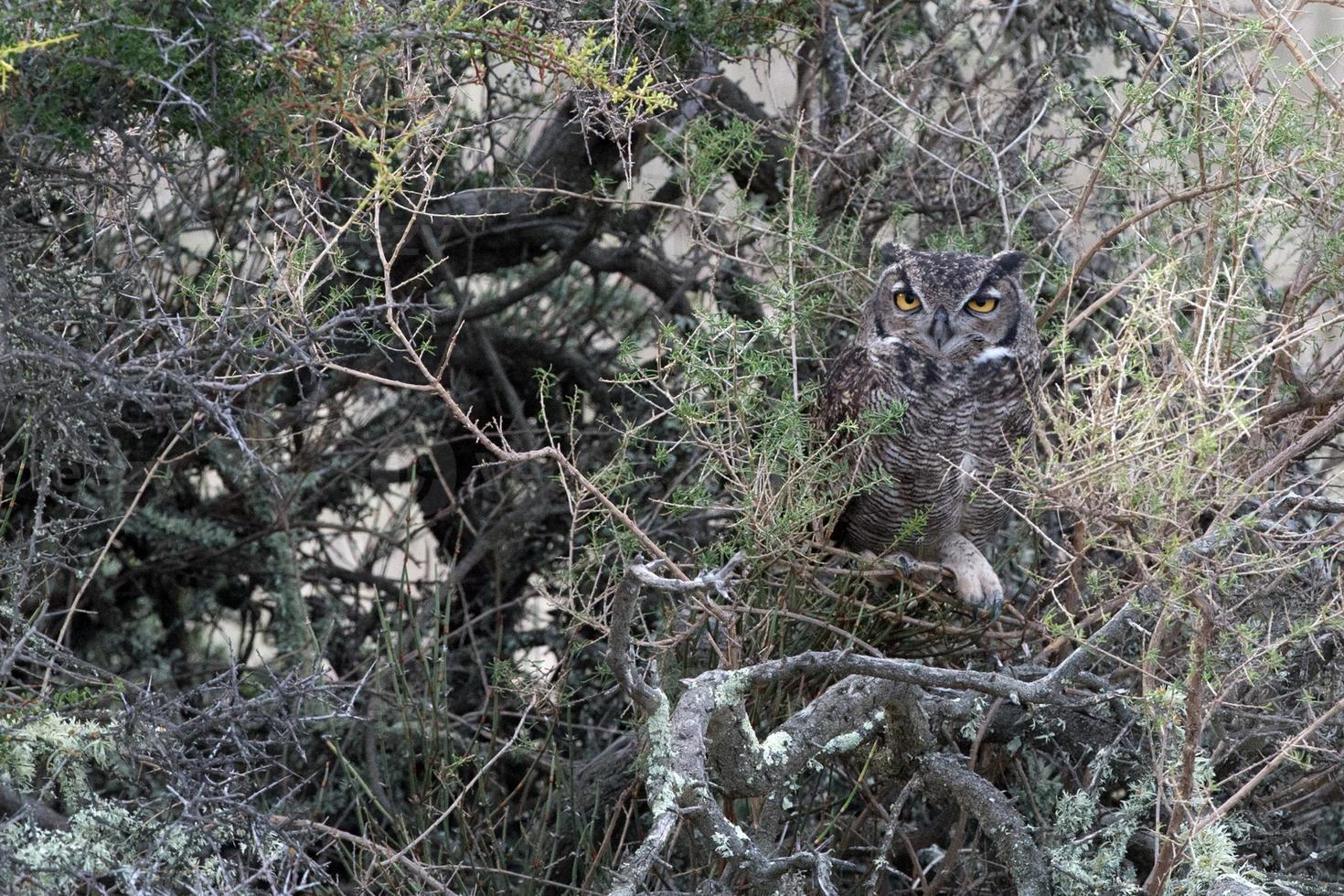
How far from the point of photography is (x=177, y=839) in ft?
5.45

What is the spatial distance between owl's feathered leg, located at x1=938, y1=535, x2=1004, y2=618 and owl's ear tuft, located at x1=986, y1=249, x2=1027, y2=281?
51 centimetres

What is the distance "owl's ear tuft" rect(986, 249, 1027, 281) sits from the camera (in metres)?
2.57

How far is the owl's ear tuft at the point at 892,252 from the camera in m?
2.65

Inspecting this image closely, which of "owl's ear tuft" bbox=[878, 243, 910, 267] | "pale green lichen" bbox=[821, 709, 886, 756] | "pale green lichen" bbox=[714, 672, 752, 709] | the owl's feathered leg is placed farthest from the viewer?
"owl's ear tuft" bbox=[878, 243, 910, 267]

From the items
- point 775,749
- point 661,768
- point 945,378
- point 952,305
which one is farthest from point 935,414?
point 661,768

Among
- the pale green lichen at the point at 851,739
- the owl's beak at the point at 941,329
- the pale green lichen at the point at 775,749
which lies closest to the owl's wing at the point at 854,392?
the owl's beak at the point at 941,329

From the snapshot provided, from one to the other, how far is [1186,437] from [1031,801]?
1.12 meters

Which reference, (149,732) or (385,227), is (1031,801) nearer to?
(149,732)

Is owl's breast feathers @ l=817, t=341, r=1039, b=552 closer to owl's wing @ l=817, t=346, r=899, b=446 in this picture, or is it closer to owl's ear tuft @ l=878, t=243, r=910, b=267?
owl's wing @ l=817, t=346, r=899, b=446

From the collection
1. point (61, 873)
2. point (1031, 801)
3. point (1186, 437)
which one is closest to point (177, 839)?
point (61, 873)

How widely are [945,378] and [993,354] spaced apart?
0.10 m

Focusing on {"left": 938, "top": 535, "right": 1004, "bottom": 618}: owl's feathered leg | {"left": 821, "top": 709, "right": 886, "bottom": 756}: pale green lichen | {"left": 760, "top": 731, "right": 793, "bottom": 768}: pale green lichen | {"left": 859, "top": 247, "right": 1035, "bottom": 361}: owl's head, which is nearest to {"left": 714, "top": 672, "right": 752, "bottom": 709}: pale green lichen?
{"left": 760, "top": 731, "right": 793, "bottom": 768}: pale green lichen

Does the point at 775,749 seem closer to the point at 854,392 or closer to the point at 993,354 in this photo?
the point at 854,392

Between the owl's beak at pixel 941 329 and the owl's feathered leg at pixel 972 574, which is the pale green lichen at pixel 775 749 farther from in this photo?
the owl's beak at pixel 941 329
